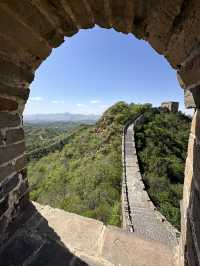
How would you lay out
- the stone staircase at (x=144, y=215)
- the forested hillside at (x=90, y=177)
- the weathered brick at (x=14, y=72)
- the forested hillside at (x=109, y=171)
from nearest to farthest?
1. the weathered brick at (x=14, y=72)
2. the stone staircase at (x=144, y=215)
3. the forested hillside at (x=90, y=177)
4. the forested hillside at (x=109, y=171)

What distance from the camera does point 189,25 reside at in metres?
0.93

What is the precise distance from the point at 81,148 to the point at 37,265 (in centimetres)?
1825

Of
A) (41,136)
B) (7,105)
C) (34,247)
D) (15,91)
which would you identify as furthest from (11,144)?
(41,136)

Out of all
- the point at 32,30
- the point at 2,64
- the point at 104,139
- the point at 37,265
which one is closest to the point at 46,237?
the point at 37,265

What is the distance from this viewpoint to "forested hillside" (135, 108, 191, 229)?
10475mm

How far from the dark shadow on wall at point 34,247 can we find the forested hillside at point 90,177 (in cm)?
718

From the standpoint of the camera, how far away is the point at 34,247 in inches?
72.2

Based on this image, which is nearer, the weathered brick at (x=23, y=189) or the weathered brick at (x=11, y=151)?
the weathered brick at (x=11, y=151)

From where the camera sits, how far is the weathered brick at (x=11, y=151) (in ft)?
5.97

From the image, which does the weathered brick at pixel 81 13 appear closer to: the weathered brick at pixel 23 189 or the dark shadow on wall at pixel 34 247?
the weathered brick at pixel 23 189

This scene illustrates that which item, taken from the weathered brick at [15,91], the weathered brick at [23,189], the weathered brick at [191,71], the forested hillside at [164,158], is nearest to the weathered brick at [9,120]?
the weathered brick at [15,91]

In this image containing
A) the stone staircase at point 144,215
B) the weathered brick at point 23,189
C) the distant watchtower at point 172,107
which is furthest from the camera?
the distant watchtower at point 172,107

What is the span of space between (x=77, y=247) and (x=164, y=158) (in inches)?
589

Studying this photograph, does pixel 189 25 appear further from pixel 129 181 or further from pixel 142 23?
pixel 129 181
